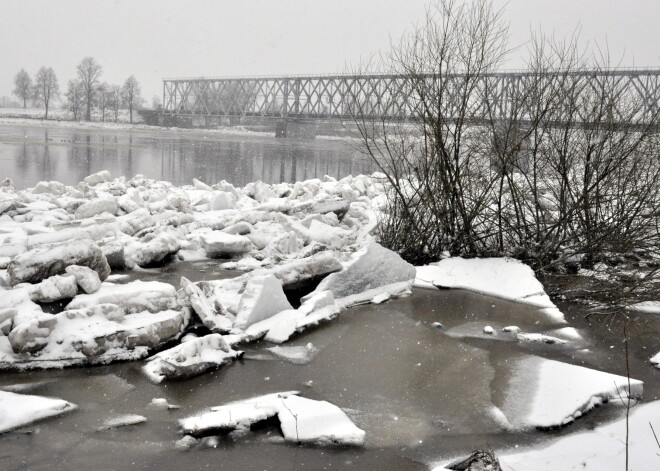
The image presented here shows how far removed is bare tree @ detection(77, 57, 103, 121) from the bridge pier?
23213 millimetres

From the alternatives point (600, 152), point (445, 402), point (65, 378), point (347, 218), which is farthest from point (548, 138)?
point (65, 378)

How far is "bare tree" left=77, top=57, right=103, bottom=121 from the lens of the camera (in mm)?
73438

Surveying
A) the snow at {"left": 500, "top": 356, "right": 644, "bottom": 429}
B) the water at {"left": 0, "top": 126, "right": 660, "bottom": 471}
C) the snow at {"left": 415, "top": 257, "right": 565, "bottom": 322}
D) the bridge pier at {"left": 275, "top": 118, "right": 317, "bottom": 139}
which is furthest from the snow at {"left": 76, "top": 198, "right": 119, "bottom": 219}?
the bridge pier at {"left": 275, "top": 118, "right": 317, "bottom": 139}

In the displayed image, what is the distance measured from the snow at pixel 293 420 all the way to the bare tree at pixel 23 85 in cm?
9915

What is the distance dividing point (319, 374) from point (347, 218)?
536 cm

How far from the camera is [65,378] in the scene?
417 centimetres

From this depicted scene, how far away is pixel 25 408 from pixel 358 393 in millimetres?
2079

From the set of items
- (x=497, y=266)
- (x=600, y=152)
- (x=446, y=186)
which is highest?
(x=600, y=152)

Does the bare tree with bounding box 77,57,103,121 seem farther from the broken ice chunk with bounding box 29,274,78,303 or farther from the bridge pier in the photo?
the broken ice chunk with bounding box 29,274,78,303

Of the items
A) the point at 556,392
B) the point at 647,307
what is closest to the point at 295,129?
the point at 647,307

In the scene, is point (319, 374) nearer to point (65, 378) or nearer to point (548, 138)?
point (65, 378)

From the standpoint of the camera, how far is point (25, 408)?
11.9 ft

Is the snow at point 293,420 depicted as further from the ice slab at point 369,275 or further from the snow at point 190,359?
the ice slab at point 369,275

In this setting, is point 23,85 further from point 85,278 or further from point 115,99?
point 85,278
